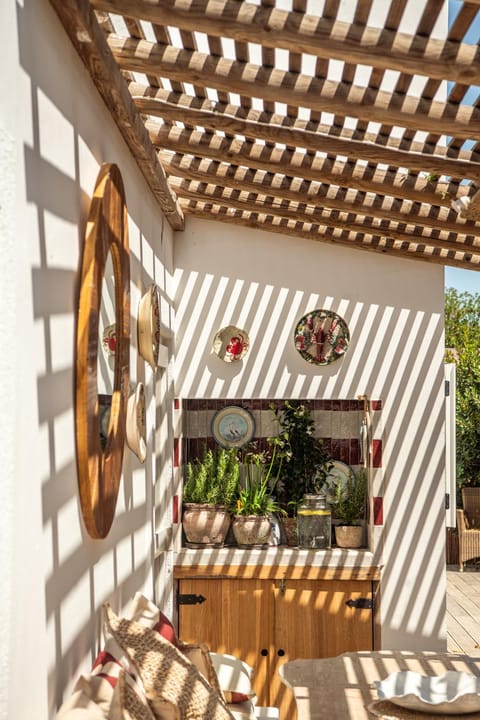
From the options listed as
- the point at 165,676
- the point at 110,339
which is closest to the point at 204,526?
the point at 110,339

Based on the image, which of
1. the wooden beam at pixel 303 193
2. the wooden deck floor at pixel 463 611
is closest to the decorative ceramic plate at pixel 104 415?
the wooden beam at pixel 303 193

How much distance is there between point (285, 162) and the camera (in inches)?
178

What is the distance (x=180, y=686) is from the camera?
9.18 ft

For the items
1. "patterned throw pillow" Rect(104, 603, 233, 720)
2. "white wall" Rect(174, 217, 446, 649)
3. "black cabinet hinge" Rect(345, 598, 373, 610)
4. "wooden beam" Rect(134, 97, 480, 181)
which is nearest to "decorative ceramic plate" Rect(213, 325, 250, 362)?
"white wall" Rect(174, 217, 446, 649)

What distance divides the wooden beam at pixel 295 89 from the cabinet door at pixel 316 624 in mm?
3349

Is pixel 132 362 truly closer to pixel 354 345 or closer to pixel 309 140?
pixel 309 140

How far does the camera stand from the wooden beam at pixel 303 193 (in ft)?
16.4

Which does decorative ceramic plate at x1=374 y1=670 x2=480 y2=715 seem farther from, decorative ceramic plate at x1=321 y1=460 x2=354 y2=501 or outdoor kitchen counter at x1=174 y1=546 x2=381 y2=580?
decorative ceramic plate at x1=321 y1=460 x2=354 y2=501

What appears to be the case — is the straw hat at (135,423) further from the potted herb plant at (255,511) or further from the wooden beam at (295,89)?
the potted herb plant at (255,511)

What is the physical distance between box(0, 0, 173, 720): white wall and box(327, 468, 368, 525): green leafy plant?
296 centimetres

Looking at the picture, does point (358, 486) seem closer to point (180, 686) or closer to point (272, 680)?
point (272, 680)

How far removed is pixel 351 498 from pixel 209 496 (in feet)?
3.51

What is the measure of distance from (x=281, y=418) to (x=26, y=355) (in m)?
4.46

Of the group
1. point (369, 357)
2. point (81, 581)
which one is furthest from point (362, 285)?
point (81, 581)
